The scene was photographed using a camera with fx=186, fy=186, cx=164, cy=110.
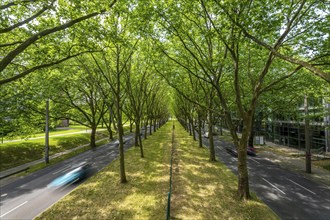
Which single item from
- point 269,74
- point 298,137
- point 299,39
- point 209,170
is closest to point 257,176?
point 209,170

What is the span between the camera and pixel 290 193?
12.5m

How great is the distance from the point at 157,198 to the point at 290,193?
9071 mm

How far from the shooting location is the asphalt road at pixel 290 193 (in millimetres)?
9901

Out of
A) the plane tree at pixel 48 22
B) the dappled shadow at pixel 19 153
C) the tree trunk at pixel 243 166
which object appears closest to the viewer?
the plane tree at pixel 48 22

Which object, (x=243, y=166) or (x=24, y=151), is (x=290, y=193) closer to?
(x=243, y=166)

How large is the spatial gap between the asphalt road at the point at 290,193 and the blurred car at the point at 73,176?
1384 centimetres

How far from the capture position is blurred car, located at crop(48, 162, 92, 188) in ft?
48.3

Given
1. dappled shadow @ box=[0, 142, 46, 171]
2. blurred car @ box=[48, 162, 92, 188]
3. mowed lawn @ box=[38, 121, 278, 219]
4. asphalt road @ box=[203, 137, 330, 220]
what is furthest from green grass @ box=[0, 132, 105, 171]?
asphalt road @ box=[203, 137, 330, 220]

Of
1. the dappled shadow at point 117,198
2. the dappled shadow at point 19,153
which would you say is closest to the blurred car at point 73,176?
the dappled shadow at point 117,198

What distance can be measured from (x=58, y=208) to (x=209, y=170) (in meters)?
11.6

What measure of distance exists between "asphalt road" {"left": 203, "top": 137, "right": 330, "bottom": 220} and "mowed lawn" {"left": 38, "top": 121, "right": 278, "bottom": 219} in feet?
4.25

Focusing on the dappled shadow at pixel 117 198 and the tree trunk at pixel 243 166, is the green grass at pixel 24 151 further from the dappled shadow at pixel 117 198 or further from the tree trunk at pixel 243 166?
the tree trunk at pixel 243 166

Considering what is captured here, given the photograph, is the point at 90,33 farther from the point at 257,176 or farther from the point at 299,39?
the point at 257,176

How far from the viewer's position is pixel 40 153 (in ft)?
86.7
